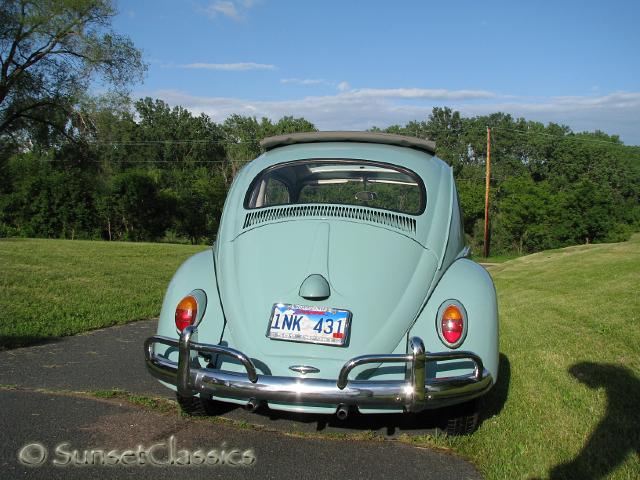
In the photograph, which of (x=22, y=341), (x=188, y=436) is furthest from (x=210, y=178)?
(x=188, y=436)

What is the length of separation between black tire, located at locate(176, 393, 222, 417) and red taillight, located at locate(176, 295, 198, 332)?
1.58 feet

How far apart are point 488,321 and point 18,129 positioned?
31.2 meters

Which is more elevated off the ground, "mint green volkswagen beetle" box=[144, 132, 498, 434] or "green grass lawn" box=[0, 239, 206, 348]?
"mint green volkswagen beetle" box=[144, 132, 498, 434]

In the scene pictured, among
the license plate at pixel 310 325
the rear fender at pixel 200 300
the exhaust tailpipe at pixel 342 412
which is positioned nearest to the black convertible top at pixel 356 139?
the rear fender at pixel 200 300

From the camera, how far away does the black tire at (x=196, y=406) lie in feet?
13.2

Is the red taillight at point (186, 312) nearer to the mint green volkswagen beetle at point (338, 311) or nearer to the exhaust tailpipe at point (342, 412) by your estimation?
the mint green volkswagen beetle at point (338, 311)

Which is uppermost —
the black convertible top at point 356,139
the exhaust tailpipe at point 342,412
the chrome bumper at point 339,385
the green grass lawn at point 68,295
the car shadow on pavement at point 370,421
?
the black convertible top at point 356,139

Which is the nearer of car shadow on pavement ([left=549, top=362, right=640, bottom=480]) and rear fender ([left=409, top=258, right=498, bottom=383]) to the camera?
car shadow on pavement ([left=549, top=362, right=640, bottom=480])

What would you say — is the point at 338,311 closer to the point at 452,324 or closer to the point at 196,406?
the point at 452,324

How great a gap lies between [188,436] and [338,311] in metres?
1.18

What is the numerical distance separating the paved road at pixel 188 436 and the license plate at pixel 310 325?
667 mm

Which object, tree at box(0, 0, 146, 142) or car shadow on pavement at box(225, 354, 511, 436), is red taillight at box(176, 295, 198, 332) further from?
tree at box(0, 0, 146, 142)

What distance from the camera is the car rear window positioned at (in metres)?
4.58

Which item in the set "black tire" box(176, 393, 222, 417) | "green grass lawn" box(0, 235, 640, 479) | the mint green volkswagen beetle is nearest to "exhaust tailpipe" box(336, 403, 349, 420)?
the mint green volkswagen beetle
